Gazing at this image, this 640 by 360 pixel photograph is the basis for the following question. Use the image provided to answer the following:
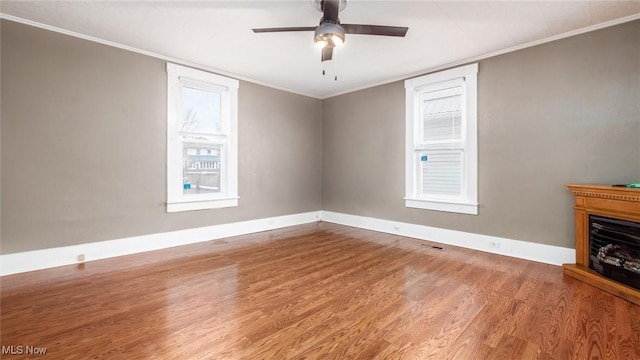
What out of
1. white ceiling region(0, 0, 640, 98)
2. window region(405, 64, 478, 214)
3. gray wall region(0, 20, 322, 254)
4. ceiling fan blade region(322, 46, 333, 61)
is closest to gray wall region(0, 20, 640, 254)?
gray wall region(0, 20, 322, 254)

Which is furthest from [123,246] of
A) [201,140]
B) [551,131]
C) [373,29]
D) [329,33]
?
[551,131]

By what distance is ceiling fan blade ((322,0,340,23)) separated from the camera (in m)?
2.37

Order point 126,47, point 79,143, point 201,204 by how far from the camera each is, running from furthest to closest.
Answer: point 201,204
point 126,47
point 79,143

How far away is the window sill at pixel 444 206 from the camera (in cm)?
400

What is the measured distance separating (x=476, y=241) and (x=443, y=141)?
1564 mm

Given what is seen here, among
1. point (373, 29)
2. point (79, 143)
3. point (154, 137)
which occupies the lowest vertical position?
point (79, 143)

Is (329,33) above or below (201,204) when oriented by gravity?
above

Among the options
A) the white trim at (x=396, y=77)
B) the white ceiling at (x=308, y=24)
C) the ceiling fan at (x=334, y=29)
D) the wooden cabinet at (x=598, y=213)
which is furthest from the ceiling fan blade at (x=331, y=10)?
the wooden cabinet at (x=598, y=213)

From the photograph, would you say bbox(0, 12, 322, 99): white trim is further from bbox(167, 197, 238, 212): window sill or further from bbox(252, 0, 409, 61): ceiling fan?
bbox(252, 0, 409, 61): ceiling fan

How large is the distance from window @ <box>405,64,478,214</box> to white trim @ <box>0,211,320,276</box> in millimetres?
2812

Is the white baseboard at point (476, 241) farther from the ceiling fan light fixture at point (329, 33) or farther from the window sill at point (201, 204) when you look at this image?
the ceiling fan light fixture at point (329, 33)

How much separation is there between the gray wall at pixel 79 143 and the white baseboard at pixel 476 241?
9.09 ft

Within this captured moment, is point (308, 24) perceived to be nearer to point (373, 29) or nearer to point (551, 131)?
point (373, 29)

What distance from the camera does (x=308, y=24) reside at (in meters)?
2.99
